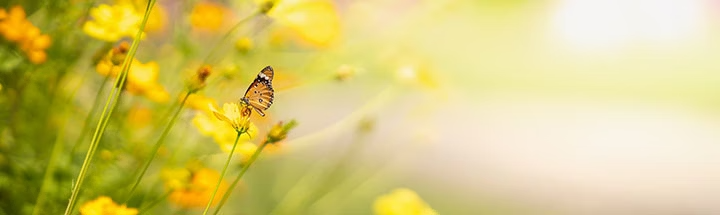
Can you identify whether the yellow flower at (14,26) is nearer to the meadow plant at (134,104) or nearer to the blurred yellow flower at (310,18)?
the meadow plant at (134,104)

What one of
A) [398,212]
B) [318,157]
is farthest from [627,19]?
[398,212]

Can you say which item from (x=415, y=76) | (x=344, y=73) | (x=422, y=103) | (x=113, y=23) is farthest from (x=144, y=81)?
(x=422, y=103)

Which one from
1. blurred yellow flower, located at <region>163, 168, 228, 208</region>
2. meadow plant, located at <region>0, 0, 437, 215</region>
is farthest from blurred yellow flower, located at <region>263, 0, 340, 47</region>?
blurred yellow flower, located at <region>163, 168, 228, 208</region>

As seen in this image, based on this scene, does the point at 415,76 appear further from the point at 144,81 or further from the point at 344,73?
the point at 144,81

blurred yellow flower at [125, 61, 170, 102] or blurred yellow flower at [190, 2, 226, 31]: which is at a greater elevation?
blurred yellow flower at [190, 2, 226, 31]

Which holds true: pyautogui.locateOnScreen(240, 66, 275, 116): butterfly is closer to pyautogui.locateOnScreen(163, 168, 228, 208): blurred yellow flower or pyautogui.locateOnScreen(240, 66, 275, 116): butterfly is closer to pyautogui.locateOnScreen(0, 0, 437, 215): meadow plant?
pyautogui.locateOnScreen(0, 0, 437, 215): meadow plant

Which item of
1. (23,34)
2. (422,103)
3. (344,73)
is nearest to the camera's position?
(23,34)

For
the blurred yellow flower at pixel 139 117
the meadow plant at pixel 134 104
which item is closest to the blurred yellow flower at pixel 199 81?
the meadow plant at pixel 134 104
